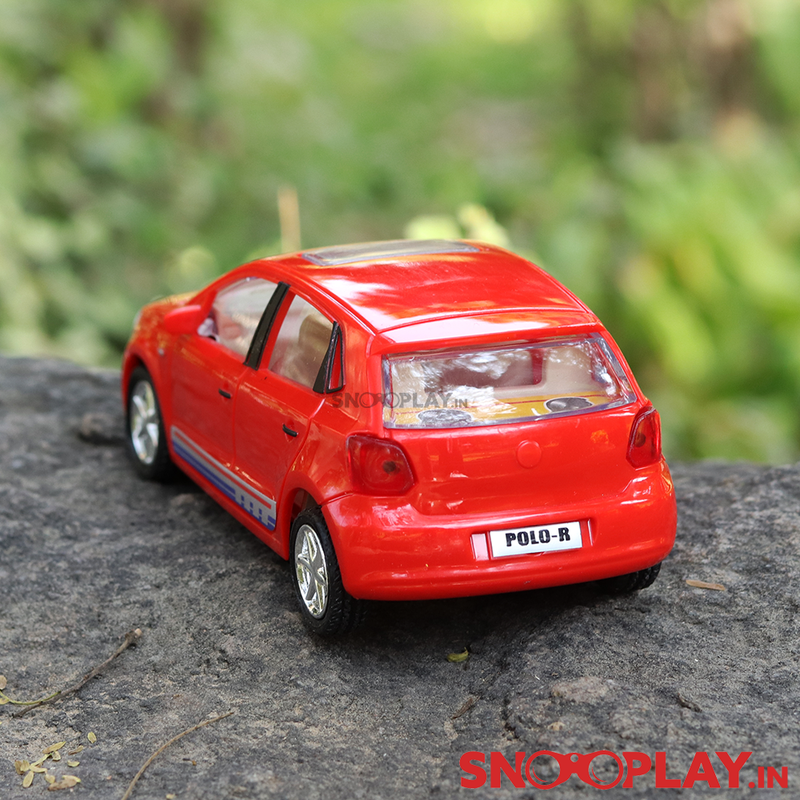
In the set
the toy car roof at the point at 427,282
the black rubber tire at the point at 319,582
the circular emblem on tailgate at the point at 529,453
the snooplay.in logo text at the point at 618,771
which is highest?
the toy car roof at the point at 427,282

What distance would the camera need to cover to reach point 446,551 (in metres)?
4.07

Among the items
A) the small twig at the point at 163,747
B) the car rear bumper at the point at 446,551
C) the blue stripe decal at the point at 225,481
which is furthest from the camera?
the blue stripe decal at the point at 225,481

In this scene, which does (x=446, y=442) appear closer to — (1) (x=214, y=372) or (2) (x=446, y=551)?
(2) (x=446, y=551)

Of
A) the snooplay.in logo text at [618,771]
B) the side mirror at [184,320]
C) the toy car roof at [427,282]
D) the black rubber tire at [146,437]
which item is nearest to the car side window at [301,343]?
the toy car roof at [427,282]

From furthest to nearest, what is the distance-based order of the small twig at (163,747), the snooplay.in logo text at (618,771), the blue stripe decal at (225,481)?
the blue stripe decal at (225,481) → the small twig at (163,747) → the snooplay.in logo text at (618,771)

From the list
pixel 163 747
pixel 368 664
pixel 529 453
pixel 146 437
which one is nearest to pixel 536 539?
pixel 529 453

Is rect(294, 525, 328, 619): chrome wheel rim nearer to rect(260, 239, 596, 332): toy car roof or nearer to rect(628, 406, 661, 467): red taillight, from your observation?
rect(260, 239, 596, 332): toy car roof

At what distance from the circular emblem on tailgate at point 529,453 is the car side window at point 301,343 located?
983mm

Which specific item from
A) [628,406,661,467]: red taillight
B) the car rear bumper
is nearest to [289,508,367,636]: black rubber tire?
the car rear bumper

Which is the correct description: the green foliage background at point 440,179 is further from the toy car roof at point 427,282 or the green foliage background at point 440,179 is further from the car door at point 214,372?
A: the toy car roof at point 427,282

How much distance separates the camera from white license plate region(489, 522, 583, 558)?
4121 millimetres

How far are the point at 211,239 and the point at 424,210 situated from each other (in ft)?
10.7

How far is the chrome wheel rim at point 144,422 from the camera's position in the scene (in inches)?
245

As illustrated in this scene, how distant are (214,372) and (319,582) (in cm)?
143
